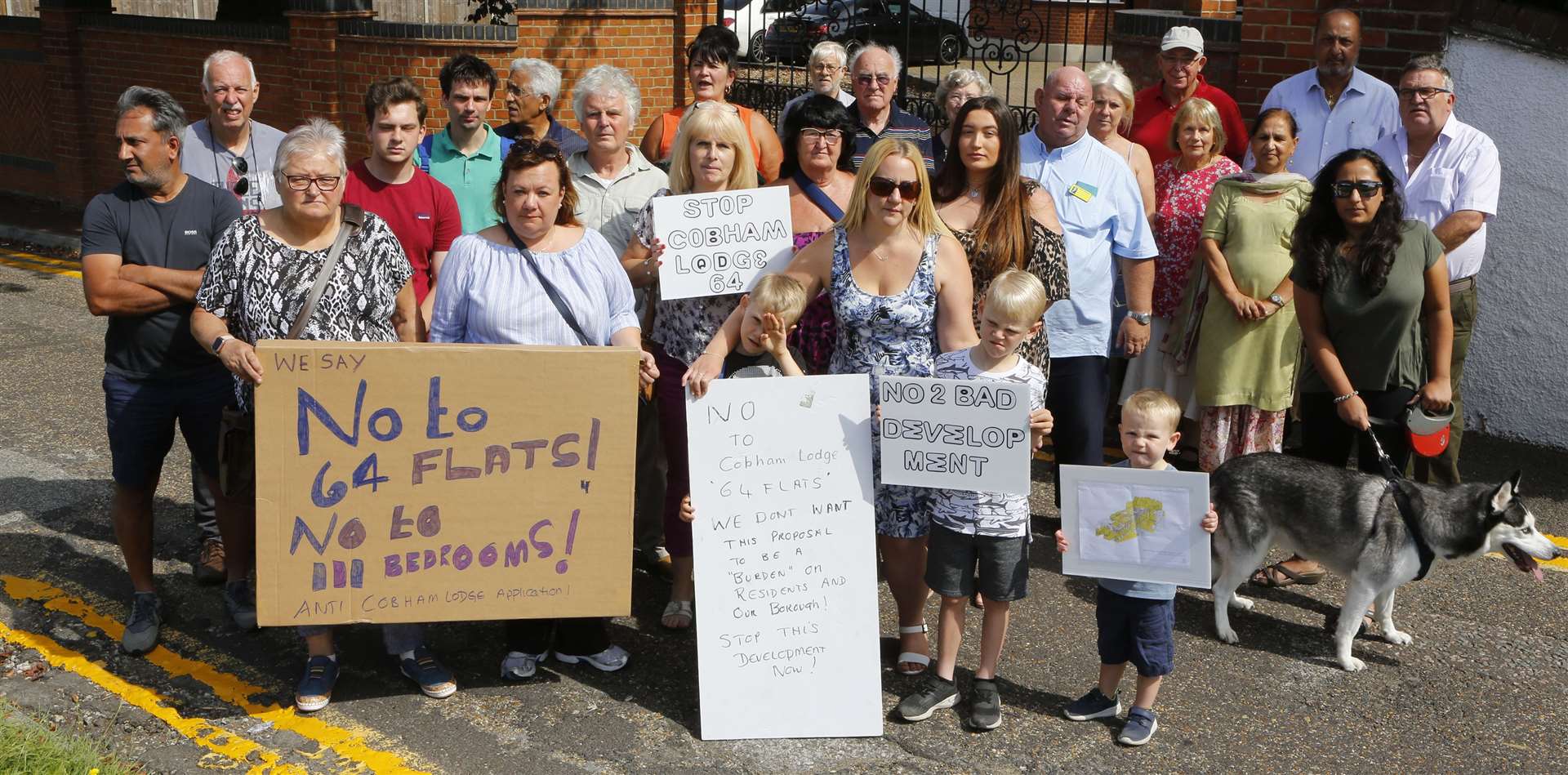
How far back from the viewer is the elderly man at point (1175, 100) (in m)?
7.04

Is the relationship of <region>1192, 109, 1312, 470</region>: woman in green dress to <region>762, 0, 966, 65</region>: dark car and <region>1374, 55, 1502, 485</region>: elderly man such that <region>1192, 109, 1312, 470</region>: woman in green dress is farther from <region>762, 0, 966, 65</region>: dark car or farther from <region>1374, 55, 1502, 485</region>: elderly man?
<region>762, 0, 966, 65</region>: dark car

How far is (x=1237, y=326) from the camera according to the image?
5.95 metres

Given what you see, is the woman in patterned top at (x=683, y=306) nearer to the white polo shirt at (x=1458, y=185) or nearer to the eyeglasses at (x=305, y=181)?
the eyeglasses at (x=305, y=181)

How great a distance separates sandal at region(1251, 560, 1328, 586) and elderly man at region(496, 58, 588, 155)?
3.70 m

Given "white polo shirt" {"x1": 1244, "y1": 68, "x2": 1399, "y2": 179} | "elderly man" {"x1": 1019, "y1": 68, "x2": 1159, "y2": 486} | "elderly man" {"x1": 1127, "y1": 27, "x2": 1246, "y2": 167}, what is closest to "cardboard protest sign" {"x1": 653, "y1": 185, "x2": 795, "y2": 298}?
"elderly man" {"x1": 1019, "y1": 68, "x2": 1159, "y2": 486}

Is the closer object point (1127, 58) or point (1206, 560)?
point (1206, 560)

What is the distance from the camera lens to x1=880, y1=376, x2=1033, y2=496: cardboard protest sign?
13.7 feet

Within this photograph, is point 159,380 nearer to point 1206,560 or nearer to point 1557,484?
point 1206,560

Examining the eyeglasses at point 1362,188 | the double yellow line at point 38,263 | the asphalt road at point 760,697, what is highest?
the eyeglasses at point 1362,188

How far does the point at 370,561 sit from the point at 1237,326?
148 inches

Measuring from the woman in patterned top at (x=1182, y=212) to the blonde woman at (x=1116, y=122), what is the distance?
0.14m

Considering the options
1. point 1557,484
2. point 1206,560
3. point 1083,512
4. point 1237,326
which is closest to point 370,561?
point 1083,512

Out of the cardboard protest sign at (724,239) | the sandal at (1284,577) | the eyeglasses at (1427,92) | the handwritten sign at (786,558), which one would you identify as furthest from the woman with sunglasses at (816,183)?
the eyeglasses at (1427,92)

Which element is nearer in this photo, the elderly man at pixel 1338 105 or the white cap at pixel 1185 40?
the elderly man at pixel 1338 105
